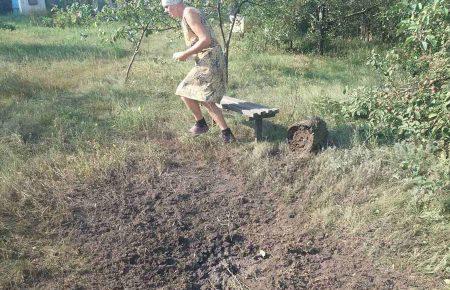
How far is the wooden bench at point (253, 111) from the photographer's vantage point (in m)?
4.51

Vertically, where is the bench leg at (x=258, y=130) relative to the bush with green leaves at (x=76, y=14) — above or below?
below

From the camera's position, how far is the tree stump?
4.33m

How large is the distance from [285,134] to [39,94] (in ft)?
12.6

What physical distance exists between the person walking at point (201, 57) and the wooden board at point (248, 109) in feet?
0.90

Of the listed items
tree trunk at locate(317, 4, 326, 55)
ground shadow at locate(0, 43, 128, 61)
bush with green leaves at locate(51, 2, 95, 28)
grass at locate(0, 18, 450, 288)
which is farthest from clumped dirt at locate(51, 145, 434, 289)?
tree trunk at locate(317, 4, 326, 55)

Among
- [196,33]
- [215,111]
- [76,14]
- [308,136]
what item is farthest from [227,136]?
[76,14]

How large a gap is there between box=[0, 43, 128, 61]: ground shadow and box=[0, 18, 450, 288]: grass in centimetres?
59

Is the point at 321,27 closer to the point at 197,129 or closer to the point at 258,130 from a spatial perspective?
the point at 258,130

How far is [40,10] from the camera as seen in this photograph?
20922mm

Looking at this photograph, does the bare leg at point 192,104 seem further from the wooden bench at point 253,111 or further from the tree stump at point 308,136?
the tree stump at point 308,136

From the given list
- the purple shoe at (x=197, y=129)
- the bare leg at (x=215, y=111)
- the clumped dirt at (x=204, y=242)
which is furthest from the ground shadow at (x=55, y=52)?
the clumped dirt at (x=204, y=242)

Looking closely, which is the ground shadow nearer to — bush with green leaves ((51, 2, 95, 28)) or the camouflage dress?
bush with green leaves ((51, 2, 95, 28))

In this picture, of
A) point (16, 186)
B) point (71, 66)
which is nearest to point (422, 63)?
point (16, 186)

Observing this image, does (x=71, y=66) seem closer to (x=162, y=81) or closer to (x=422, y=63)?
(x=162, y=81)
